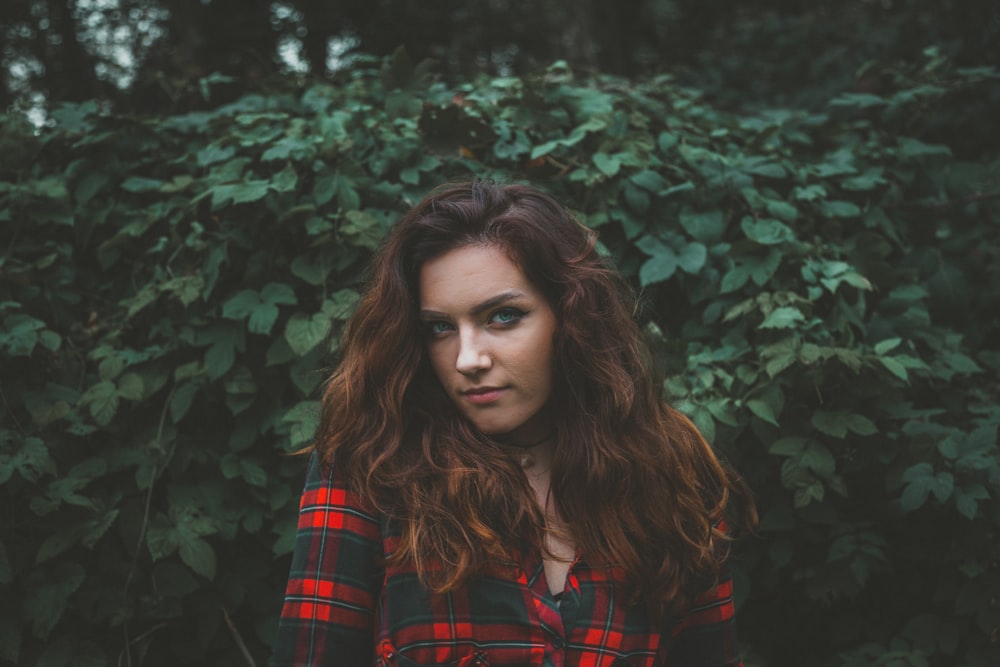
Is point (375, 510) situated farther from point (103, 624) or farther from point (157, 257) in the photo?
point (157, 257)

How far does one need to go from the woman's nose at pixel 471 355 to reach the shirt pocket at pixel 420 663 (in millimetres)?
483

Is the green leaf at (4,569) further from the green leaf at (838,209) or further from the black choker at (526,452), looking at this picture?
the green leaf at (838,209)

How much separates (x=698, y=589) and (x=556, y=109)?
171 cm

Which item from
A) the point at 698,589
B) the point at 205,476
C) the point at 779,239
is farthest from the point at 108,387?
the point at 779,239

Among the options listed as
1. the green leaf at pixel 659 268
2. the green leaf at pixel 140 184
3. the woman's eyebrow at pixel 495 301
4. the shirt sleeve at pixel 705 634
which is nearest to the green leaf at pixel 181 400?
the green leaf at pixel 140 184

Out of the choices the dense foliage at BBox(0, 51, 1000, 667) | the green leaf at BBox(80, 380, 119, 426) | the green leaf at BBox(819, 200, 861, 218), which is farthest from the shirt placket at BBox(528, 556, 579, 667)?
the green leaf at BBox(819, 200, 861, 218)

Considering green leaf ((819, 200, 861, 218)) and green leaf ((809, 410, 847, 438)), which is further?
green leaf ((819, 200, 861, 218))

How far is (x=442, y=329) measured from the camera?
1.54 meters

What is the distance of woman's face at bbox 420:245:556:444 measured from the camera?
149 cm

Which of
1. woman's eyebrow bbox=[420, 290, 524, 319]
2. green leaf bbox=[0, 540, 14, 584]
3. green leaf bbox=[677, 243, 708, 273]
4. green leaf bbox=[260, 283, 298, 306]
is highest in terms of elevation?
Result: woman's eyebrow bbox=[420, 290, 524, 319]

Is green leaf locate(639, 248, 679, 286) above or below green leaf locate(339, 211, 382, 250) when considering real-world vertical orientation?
below

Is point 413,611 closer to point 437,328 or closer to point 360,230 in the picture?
point 437,328

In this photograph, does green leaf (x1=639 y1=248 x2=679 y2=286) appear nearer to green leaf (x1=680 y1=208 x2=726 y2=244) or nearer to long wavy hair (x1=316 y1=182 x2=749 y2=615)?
green leaf (x1=680 y1=208 x2=726 y2=244)

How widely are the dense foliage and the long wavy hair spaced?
1.44 ft
